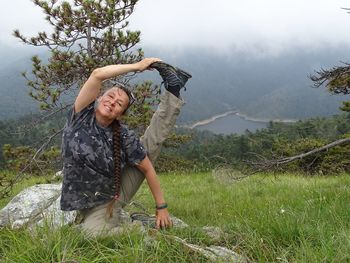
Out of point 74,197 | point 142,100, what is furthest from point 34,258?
point 142,100

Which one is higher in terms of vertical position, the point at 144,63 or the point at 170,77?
the point at 144,63

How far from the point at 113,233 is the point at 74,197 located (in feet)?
2.76

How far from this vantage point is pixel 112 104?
430cm

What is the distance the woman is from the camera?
4.32 m

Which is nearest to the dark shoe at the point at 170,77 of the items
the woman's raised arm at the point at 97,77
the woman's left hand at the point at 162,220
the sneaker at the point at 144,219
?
the woman's raised arm at the point at 97,77

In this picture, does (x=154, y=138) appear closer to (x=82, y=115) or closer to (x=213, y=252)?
(x=82, y=115)

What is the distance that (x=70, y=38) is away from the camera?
12336mm

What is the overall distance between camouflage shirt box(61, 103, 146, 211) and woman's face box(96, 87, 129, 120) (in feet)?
0.59

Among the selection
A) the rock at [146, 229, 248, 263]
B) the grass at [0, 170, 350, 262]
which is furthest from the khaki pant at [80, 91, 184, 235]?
the rock at [146, 229, 248, 263]

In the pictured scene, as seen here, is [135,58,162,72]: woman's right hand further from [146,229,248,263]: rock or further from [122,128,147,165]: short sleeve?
[146,229,248,263]: rock

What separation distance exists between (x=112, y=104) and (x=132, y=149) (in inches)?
18.8

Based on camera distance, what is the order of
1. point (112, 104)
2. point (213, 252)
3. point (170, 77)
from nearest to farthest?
1. point (213, 252)
2. point (112, 104)
3. point (170, 77)

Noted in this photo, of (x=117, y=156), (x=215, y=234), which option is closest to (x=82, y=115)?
(x=117, y=156)

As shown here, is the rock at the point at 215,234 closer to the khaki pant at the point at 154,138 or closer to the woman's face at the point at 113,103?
the khaki pant at the point at 154,138
